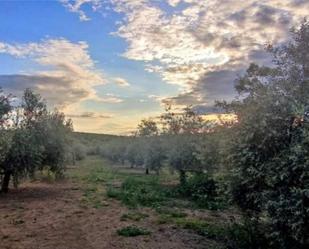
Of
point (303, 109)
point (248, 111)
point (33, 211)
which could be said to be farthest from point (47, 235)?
point (303, 109)

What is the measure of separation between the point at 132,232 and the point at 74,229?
7.86 feet

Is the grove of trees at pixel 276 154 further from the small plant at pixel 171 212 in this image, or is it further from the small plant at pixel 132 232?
the small plant at pixel 171 212

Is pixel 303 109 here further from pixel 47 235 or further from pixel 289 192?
pixel 47 235

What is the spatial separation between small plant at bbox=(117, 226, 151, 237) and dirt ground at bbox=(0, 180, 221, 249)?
0.23 metres

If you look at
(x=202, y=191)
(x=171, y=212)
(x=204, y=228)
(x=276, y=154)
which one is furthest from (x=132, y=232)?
(x=202, y=191)

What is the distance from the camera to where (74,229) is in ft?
52.5

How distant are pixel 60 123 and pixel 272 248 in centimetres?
Result: 2244

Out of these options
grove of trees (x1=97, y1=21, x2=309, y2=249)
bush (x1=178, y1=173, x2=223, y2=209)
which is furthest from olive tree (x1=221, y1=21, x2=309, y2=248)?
bush (x1=178, y1=173, x2=223, y2=209)

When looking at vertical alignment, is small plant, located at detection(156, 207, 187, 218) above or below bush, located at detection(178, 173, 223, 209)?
below

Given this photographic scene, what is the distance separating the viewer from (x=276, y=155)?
1021cm

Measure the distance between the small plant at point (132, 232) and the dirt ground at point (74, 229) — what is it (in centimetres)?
23

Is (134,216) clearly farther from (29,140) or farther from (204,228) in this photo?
(29,140)

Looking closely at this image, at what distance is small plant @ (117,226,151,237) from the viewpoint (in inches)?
587

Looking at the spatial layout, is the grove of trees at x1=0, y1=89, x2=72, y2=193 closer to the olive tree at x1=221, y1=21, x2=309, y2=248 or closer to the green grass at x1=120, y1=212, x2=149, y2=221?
the green grass at x1=120, y1=212, x2=149, y2=221
